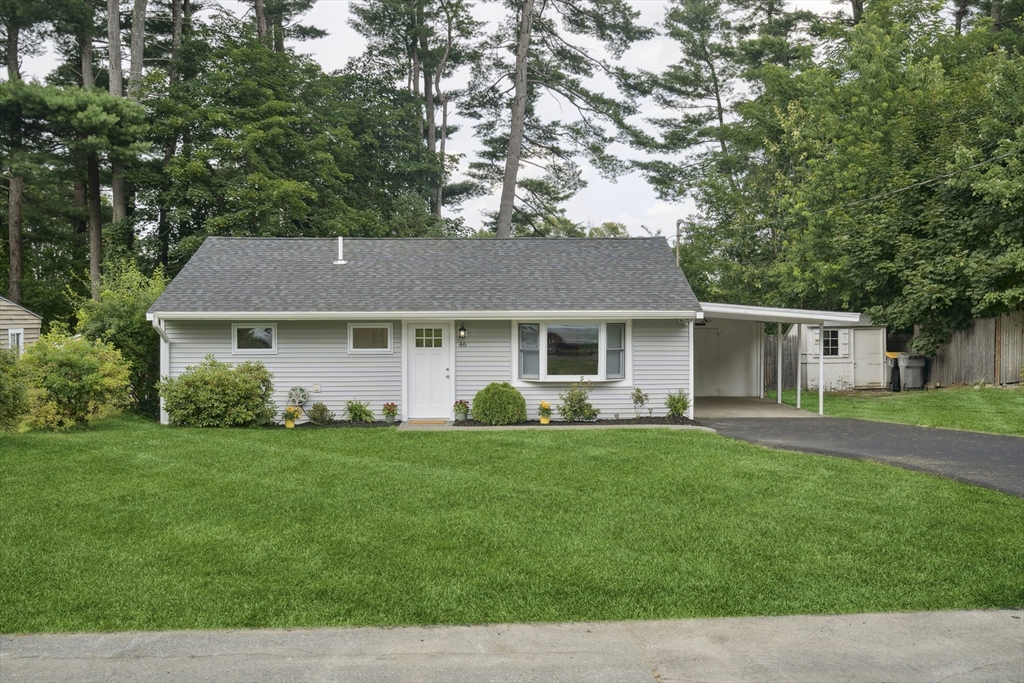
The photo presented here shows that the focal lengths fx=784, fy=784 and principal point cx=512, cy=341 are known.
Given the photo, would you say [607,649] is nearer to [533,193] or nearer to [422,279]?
[422,279]

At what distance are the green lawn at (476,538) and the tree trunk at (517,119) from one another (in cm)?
1653

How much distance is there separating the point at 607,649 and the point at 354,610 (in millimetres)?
1637

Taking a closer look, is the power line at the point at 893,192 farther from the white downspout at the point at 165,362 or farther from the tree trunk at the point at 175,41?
the tree trunk at the point at 175,41

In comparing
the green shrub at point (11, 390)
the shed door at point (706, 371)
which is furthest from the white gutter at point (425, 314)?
the shed door at point (706, 371)

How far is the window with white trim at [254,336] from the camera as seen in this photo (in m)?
14.9

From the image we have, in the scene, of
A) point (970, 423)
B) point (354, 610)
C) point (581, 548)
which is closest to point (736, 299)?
point (970, 423)

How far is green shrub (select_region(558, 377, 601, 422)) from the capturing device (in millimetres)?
14578

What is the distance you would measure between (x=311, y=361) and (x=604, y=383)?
558 cm

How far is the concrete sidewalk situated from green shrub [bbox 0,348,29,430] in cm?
791

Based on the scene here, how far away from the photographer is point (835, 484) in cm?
877

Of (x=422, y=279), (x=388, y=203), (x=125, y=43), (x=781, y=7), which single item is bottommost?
(x=422, y=279)

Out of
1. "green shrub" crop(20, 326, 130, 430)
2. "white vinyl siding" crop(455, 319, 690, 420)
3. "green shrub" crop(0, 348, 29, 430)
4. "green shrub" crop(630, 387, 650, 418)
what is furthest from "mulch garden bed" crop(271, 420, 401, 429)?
"green shrub" crop(630, 387, 650, 418)

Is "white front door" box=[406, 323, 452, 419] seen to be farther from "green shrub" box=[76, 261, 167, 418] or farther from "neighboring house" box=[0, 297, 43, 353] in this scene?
"neighboring house" box=[0, 297, 43, 353]

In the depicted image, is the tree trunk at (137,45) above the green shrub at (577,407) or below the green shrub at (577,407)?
above
